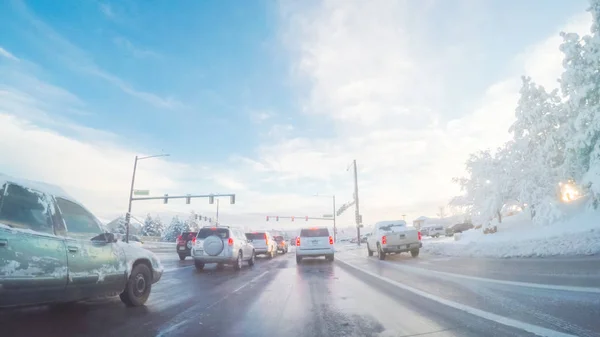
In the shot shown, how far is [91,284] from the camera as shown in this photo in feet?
15.9

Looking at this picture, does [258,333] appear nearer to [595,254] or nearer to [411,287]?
[411,287]

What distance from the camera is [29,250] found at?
4.04m

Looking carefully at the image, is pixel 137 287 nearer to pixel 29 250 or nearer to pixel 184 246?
pixel 29 250

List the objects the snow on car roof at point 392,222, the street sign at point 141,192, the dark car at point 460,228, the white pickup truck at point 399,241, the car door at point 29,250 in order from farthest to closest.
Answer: the dark car at point 460,228
the street sign at point 141,192
the snow on car roof at point 392,222
the white pickup truck at point 399,241
the car door at point 29,250

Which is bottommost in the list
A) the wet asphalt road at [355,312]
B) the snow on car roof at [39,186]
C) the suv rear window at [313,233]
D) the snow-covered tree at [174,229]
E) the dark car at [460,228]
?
the wet asphalt road at [355,312]

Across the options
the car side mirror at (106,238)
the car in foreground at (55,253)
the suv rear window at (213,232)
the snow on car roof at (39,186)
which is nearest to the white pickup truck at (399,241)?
the suv rear window at (213,232)

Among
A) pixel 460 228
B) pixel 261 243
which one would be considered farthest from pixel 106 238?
pixel 460 228

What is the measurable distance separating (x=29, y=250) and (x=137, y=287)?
2176 millimetres

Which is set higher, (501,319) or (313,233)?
(313,233)

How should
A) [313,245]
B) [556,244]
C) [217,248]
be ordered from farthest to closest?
[313,245] < [217,248] < [556,244]

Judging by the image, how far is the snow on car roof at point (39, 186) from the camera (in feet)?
13.9

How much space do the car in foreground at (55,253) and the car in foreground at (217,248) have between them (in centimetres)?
725

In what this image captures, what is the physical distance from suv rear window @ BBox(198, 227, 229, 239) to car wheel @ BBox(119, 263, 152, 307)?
7584mm

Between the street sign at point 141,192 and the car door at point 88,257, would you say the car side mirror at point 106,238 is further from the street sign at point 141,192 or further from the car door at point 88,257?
the street sign at point 141,192
